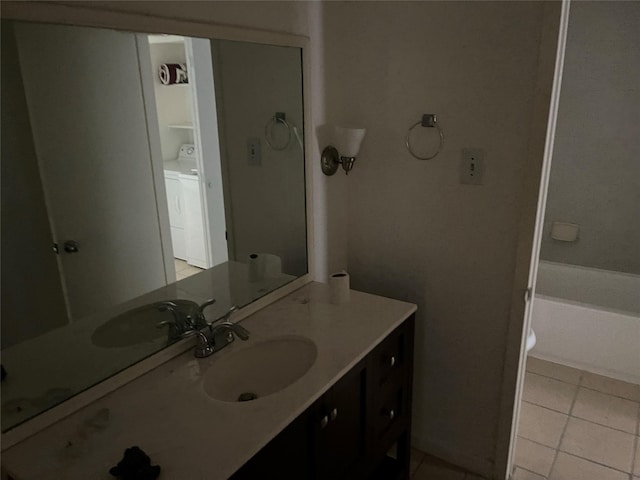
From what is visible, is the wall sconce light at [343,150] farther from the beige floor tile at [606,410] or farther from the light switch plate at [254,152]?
the beige floor tile at [606,410]

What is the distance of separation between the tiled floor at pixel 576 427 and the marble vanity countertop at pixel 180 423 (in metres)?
1.17

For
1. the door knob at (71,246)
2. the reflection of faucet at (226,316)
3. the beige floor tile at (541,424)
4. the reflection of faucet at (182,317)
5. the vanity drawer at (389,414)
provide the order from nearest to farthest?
the door knob at (71,246), the reflection of faucet at (182,317), the reflection of faucet at (226,316), the vanity drawer at (389,414), the beige floor tile at (541,424)

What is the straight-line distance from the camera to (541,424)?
242cm

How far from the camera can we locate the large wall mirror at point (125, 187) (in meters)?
1.13

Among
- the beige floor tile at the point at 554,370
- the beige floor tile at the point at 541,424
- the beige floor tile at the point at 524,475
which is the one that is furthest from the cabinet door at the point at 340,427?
the beige floor tile at the point at 554,370

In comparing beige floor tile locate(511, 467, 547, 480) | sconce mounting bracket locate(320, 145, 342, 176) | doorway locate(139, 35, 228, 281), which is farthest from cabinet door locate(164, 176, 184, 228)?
beige floor tile locate(511, 467, 547, 480)

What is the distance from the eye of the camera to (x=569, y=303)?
2.82 metres

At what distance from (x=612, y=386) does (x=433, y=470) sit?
126 cm

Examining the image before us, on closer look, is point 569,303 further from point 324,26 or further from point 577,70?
point 324,26

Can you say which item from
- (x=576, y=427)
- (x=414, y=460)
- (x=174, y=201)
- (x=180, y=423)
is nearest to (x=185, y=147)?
(x=174, y=201)

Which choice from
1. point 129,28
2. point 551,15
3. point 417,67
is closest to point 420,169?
point 417,67

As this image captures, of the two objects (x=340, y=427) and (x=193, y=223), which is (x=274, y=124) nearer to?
(x=193, y=223)

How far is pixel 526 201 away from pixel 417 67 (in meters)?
0.61

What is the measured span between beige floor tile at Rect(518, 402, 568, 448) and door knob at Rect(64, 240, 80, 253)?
6.88 ft
